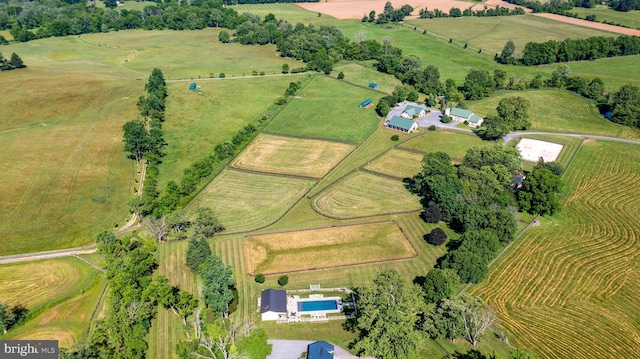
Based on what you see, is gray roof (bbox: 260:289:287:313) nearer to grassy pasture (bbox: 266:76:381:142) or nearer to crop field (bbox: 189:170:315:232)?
crop field (bbox: 189:170:315:232)

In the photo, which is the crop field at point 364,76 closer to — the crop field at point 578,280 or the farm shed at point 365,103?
the farm shed at point 365,103

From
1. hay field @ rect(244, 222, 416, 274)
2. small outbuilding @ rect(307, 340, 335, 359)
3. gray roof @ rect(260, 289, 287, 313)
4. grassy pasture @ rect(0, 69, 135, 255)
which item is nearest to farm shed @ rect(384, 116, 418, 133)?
hay field @ rect(244, 222, 416, 274)

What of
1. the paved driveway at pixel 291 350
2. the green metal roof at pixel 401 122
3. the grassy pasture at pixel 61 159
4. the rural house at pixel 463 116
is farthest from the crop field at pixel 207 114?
the rural house at pixel 463 116

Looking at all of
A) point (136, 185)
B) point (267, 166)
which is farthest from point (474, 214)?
point (136, 185)

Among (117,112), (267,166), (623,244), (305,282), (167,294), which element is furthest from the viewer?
(117,112)

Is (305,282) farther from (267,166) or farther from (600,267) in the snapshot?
(600,267)
